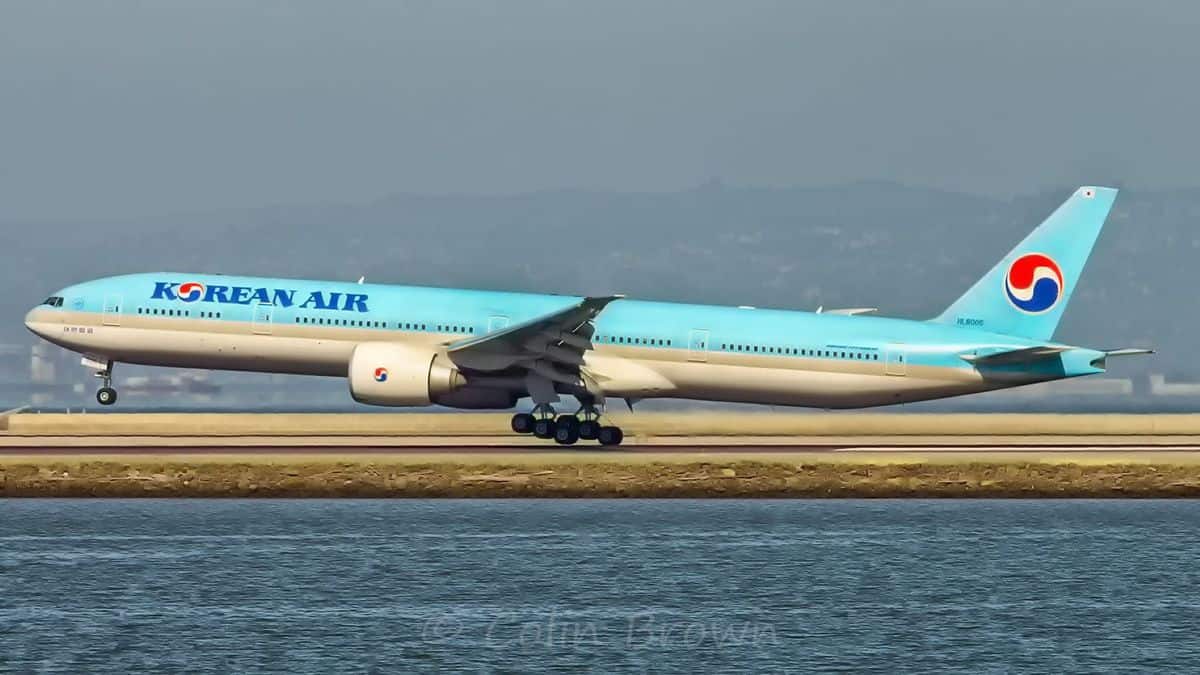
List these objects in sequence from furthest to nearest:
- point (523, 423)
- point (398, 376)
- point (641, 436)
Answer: point (641, 436) < point (523, 423) < point (398, 376)

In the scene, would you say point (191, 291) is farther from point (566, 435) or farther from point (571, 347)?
point (566, 435)

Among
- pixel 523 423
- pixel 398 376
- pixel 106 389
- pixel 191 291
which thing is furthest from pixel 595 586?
pixel 106 389

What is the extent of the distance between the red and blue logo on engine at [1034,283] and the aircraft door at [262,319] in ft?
70.8

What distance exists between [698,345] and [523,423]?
18.2ft

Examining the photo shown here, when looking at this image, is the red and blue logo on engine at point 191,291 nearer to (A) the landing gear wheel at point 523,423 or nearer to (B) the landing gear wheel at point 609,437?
(A) the landing gear wheel at point 523,423

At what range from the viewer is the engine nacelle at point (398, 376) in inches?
2089

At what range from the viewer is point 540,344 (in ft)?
177

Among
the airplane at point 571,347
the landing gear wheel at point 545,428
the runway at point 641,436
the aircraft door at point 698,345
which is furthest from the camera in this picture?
the landing gear wheel at point 545,428

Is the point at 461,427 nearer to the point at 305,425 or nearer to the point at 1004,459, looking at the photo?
the point at 305,425

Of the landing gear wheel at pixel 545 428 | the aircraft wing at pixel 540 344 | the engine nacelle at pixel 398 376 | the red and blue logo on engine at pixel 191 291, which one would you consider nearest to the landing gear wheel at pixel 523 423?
the landing gear wheel at pixel 545 428

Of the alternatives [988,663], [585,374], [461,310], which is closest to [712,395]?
[585,374]

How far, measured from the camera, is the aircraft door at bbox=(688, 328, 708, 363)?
55.5 meters

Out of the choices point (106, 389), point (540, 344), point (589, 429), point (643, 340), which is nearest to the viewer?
point (540, 344)

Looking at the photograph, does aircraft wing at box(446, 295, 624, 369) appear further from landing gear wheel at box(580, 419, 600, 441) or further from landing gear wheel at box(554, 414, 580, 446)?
landing gear wheel at box(580, 419, 600, 441)
